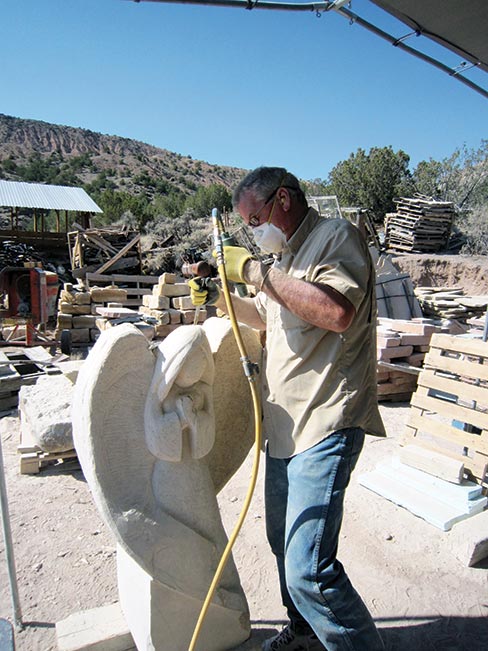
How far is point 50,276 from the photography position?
7.97 metres

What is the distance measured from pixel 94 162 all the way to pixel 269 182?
5512cm

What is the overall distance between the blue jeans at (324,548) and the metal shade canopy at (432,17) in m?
2.37

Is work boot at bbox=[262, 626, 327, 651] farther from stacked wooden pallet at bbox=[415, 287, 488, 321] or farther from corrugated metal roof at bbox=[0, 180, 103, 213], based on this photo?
corrugated metal roof at bbox=[0, 180, 103, 213]

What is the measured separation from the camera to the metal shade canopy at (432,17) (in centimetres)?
250

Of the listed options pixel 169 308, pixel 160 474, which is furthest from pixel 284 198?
pixel 169 308

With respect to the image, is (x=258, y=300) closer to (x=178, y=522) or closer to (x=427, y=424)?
(x=178, y=522)

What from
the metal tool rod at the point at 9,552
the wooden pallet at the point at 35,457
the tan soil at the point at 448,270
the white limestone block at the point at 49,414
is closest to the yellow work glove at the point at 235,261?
the metal tool rod at the point at 9,552

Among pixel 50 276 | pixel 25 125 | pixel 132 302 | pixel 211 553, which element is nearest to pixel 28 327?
pixel 50 276

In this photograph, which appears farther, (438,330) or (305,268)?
(438,330)

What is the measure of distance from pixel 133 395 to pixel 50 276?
7023mm

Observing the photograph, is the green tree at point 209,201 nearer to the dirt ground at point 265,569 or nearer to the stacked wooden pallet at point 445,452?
the stacked wooden pallet at point 445,452

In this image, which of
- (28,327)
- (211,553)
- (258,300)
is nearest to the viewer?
(211,553)

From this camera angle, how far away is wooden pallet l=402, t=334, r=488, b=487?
3.39 m

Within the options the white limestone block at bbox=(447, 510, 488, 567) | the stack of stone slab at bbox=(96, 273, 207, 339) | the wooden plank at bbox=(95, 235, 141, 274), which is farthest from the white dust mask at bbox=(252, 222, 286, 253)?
the wooden plank at bbox=(95, 235, 141, 274)
